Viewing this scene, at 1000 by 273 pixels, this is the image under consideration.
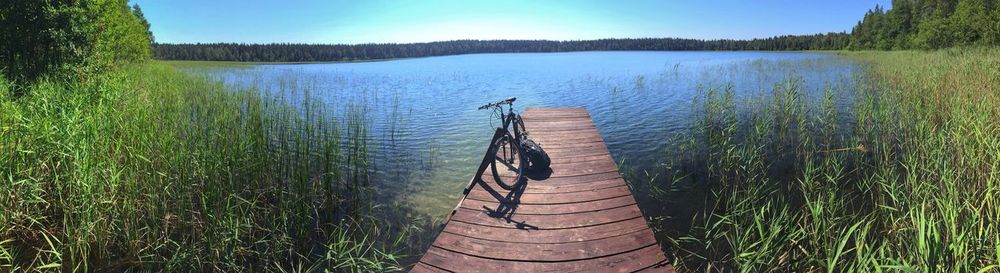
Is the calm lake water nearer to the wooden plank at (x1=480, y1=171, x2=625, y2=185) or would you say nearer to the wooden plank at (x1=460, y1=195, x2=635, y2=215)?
the wooden plank at (x1=480, y1=171, x2=625, y2=185)

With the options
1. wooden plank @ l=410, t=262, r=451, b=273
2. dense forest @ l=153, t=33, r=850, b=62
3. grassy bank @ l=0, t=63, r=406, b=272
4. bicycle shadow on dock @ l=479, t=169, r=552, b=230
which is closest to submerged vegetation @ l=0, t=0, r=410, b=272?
grassy bank @ l=0, t=63, r=406, b=272

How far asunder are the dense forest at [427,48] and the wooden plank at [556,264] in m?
83.5

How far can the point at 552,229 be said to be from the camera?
15.5 feet

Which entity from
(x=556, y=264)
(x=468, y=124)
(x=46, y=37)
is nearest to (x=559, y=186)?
(x=556, y=264)

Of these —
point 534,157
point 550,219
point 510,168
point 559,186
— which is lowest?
point 550,219

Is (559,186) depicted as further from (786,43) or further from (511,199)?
(786,43)

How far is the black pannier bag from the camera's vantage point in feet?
22.1

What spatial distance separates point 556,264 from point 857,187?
587cm

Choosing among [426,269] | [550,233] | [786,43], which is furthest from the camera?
[786,43]

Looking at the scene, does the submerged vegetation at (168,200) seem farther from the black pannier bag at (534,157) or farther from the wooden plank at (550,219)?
the black pannier bag at (534,157)

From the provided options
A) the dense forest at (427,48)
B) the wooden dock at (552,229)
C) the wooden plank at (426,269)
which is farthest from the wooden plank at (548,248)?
the dense forest at (427,48)

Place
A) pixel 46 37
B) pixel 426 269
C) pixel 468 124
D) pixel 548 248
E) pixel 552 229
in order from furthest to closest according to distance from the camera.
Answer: pixel 468 124 → pixel 46 37 → pixel 552 229 → pixel 548 248 → pixel 426 269

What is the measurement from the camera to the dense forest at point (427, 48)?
92538mm

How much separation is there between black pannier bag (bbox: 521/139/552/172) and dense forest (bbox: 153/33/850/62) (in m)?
81.9
